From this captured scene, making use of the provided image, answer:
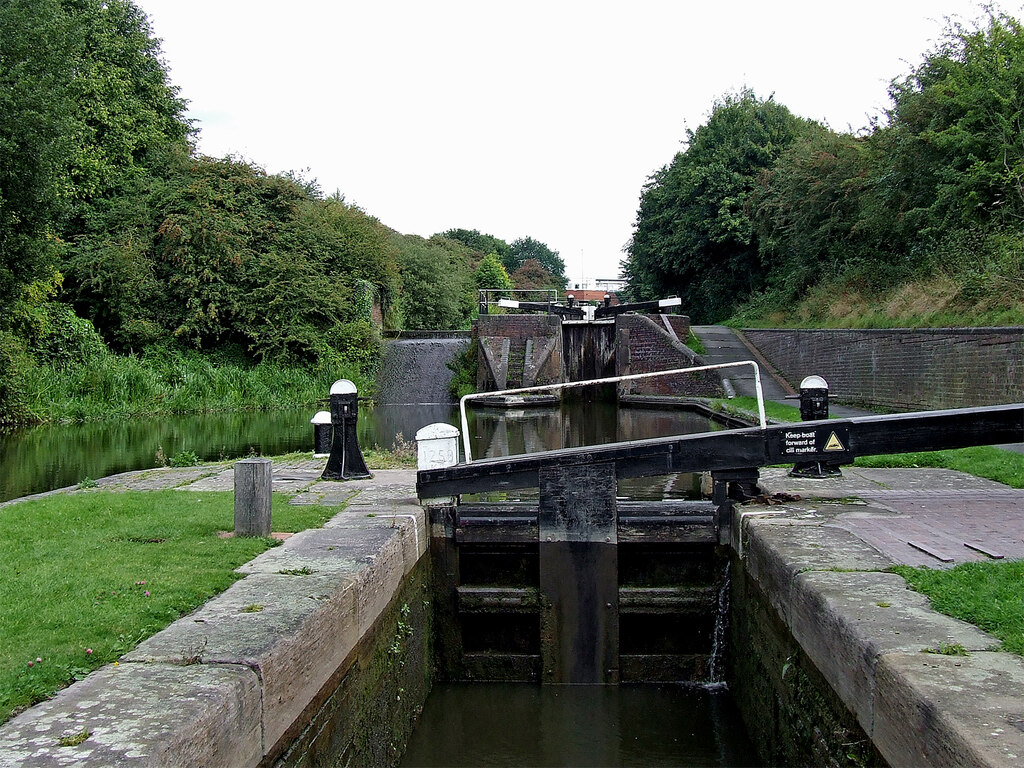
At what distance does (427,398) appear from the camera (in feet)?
79.0

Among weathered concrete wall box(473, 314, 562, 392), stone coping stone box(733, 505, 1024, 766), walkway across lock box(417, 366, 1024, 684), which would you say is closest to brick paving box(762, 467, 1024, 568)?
stone coping stone box(733, 505, 1024, 766)

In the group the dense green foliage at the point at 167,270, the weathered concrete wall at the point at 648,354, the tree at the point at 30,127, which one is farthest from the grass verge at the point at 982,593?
the dense green foliage at the point at 167,270

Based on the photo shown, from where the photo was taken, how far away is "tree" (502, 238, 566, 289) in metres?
109

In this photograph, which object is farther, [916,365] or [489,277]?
[489,277]

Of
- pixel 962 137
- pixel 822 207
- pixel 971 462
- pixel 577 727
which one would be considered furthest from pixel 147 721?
pixel 822 207

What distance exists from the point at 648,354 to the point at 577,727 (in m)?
16.2

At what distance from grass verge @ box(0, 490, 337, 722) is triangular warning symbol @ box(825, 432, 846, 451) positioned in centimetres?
322

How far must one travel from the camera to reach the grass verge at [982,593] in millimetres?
2975

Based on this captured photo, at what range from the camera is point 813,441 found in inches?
208

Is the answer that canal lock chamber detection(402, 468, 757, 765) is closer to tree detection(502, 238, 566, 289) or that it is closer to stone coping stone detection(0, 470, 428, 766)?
stone coping stone detection(0, 470, 428, 766)

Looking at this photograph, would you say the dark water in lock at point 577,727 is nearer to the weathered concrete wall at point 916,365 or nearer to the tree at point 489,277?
the weathered concrete wall at point 916,365

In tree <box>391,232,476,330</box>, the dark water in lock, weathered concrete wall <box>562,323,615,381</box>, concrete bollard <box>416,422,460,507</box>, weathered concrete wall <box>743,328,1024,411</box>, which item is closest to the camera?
the dark water in lock

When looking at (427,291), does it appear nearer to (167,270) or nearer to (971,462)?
(167,270)

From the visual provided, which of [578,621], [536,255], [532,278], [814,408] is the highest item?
[536,255]
